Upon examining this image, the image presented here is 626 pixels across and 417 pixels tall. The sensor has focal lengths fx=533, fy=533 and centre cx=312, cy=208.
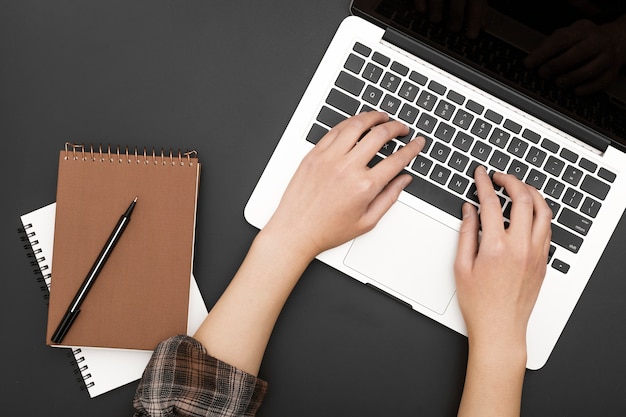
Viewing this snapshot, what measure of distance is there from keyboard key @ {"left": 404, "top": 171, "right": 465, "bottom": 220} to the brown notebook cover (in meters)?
0.33

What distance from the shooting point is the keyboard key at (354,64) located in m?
0.81

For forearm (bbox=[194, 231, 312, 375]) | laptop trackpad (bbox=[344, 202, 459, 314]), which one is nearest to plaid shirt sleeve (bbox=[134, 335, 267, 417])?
forearm (bbox=[194, 231, 312, 375])

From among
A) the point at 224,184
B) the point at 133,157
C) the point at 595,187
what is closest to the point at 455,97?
the point at 595,187

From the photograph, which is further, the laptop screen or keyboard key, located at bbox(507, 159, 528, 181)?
keyboard key, located at bbox(507, 159, 528, 181)

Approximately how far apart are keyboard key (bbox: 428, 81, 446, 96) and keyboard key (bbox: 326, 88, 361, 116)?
11 centimetres

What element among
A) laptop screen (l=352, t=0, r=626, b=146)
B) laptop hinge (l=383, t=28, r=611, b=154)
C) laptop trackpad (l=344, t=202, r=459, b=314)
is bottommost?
laptop trackpad (l=344, t=202, r=459, b=314)

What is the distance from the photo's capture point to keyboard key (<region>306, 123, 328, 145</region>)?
0.81 m

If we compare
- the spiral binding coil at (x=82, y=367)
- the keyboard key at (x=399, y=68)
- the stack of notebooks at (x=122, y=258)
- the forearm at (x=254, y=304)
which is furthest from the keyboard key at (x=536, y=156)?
the spiral binding coil at (x=82, y=367)

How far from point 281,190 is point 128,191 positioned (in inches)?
9.1

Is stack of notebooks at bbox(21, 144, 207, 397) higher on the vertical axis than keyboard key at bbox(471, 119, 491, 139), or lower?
lower

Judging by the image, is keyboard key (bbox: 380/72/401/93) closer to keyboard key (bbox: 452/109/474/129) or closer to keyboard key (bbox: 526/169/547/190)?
keyboard key (bbox: 452/109/474/129)

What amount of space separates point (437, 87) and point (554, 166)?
21 cm

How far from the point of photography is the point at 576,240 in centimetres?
78

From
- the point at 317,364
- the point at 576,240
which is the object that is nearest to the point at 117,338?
the point at 317,364
